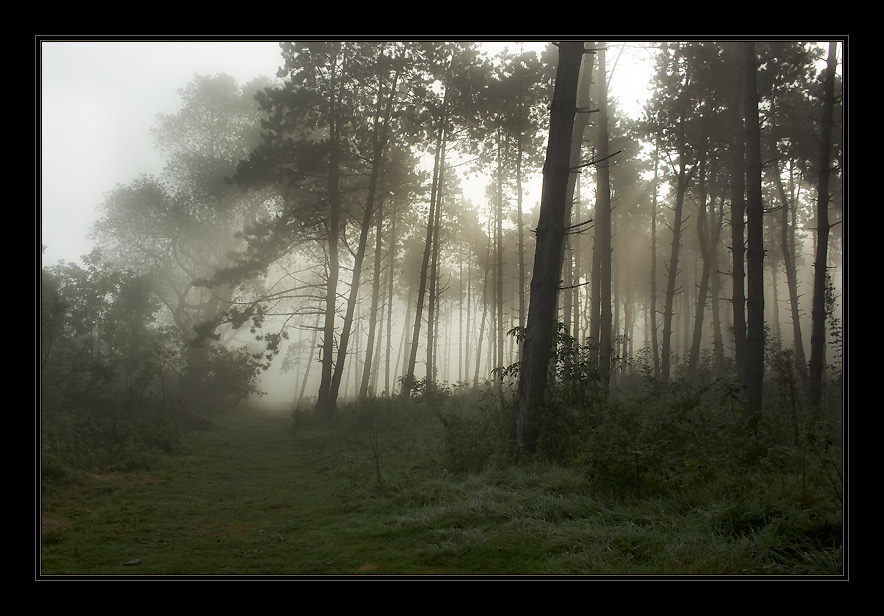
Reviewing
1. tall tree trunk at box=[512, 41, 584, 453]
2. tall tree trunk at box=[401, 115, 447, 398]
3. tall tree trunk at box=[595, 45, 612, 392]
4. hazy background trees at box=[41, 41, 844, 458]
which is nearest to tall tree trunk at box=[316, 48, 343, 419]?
hazy background trees at box=[41, 41, 844, 458]

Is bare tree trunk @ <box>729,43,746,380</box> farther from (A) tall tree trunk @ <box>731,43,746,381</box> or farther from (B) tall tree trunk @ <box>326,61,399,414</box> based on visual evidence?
(B) tall tree trunk @ <box>326,61,399,414</box>

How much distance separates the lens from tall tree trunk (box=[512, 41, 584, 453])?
9.09 m

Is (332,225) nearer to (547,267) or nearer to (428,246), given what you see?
(428,246)

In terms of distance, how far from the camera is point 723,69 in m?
19.0

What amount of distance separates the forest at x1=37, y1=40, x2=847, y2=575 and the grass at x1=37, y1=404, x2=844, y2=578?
0.15 meters

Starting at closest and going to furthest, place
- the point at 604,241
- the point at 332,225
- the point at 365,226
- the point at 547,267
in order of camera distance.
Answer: the point at 547,267, the point at 604,241, the point at 365,226, the point at 332,225

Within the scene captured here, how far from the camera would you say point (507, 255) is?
3956 cm

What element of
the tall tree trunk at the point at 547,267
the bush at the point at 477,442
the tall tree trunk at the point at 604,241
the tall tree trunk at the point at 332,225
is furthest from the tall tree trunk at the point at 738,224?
the tall tree trunk at the point at 332,225

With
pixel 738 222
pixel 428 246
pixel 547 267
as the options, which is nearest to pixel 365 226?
pixel 428 246

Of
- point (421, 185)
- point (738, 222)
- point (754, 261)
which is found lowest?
point (754, 261)

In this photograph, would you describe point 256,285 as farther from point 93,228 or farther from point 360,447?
point 360,447

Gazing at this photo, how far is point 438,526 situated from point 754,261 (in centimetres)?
1053

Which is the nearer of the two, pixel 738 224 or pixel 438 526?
pixel 438 526

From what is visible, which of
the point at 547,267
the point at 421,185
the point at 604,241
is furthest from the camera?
the point at 421,185
